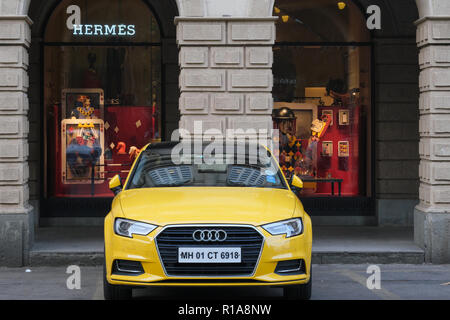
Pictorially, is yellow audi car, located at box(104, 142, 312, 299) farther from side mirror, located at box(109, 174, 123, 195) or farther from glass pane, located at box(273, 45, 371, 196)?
glass pane, located at box(273, 45, 371, 196)

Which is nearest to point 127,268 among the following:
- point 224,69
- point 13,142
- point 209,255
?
point 209,255

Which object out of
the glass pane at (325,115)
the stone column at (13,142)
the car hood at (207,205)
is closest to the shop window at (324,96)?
the glass pane at (325,115)

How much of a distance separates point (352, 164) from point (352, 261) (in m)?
4.53

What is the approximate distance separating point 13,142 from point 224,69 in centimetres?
326

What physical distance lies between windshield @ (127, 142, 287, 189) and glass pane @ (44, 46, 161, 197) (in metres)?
6.38

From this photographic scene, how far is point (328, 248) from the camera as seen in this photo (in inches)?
455

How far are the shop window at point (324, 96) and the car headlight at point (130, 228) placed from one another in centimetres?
815

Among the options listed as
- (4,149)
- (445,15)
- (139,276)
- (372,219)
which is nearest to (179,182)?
(139,276)

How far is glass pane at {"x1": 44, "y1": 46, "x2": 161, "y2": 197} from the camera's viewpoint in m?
15.2

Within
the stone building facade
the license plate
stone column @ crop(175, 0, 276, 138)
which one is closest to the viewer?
the license plate

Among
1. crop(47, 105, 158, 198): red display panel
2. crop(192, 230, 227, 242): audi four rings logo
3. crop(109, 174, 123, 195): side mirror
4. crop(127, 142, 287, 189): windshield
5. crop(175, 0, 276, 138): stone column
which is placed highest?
crop(175, 0, 276, 138): stone column

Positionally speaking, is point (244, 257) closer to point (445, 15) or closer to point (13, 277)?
point (13, 277)

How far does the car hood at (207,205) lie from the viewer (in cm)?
735

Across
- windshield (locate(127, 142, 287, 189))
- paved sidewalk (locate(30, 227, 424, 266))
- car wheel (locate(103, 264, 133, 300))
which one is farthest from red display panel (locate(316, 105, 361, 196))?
car wheel (locate(103, 264, 133, 300))
